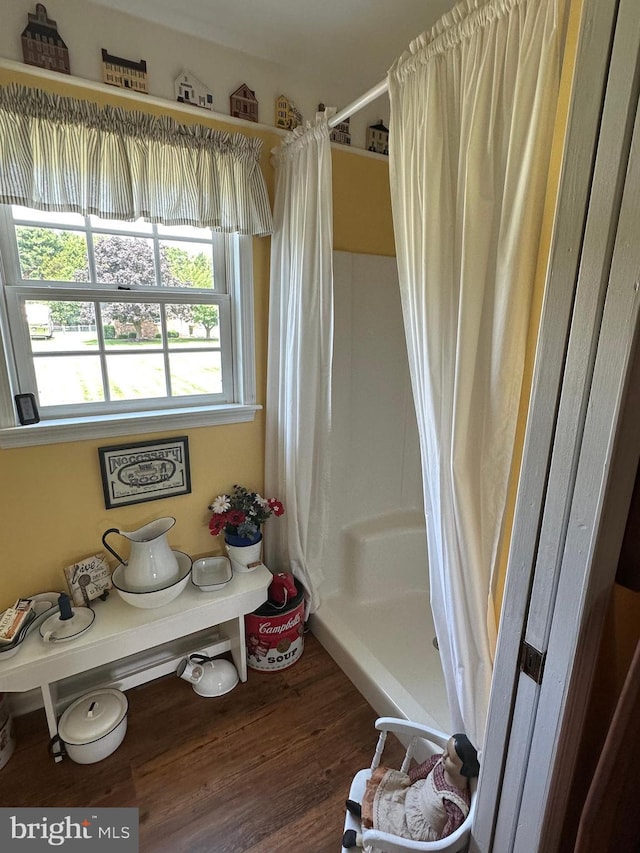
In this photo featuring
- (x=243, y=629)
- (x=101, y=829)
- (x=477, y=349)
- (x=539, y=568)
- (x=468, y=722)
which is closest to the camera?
(x=539, y=568)

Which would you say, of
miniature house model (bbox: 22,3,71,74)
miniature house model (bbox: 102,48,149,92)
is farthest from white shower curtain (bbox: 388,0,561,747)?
miniature house model (bbox: 22,3,71,74)

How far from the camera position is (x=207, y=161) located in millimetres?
1654

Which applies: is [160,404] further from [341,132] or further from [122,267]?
[341,132]

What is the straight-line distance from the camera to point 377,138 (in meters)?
2.02

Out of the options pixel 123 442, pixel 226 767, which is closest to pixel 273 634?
pixel 226 767

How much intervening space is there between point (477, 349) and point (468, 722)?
1.00 meters

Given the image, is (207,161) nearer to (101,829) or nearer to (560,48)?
(560,48)

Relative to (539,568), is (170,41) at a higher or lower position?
higher

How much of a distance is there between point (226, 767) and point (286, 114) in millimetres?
2515

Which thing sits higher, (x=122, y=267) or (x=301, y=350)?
(x=122, y=267)

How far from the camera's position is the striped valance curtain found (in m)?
1.37

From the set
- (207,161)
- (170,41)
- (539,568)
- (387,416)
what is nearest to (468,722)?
(539,568)

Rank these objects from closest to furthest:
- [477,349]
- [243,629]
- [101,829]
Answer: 1. [477,349]
2. [101,829]
3. [243,629]

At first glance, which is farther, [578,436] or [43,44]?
[43,44]
